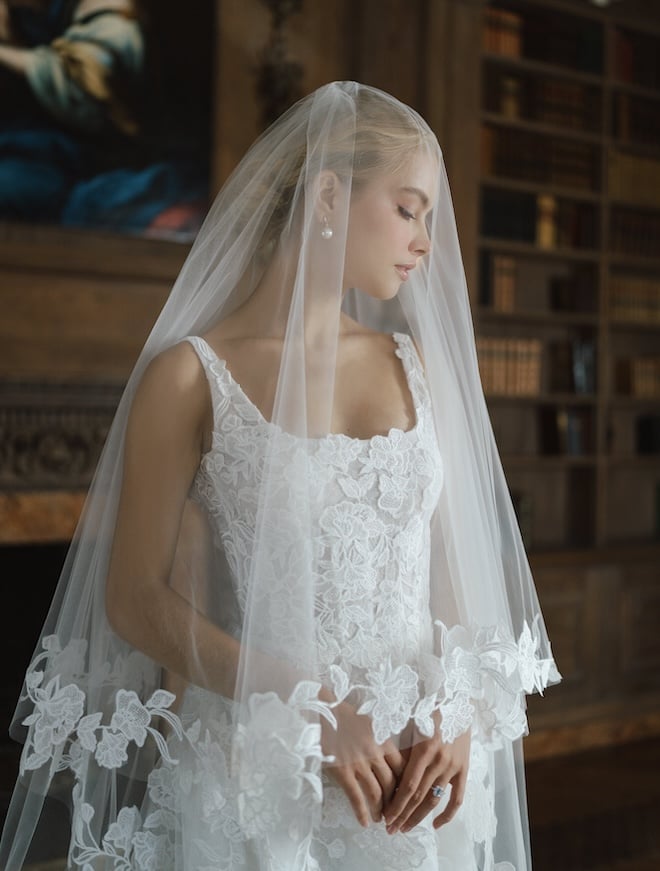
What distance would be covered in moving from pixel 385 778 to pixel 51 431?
9.39 ft

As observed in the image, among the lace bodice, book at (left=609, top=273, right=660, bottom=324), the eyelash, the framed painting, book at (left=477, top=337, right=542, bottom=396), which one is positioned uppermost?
the framed painting

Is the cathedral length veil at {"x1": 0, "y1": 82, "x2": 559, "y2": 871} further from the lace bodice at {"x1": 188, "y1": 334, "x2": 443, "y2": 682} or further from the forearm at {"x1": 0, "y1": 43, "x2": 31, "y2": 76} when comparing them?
the forearm at {"x1": 0, "y1": 43, "x2": 31, "y2": 76}

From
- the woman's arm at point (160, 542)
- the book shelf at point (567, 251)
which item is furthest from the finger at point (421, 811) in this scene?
the book shelf at point (567, 251)

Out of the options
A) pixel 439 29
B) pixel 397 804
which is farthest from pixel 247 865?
pixel 439 29

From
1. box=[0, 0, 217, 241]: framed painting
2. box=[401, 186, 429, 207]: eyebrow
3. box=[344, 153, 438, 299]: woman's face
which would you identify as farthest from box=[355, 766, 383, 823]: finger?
box=[0, 0, 217, 241]: framed painting

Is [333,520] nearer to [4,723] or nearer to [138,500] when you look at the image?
[138,500]

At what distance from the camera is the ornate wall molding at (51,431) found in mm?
3820

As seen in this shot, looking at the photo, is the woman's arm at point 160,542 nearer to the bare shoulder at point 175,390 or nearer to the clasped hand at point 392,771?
the bare shoulder at point 175,390

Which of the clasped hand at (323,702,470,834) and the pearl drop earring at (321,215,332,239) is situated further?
the pearl drop earring at (321,215,332,239)

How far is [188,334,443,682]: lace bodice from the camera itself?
4.54 ft

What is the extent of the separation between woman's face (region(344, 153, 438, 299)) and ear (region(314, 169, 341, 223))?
0.03 meters

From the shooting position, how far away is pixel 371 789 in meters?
1.29

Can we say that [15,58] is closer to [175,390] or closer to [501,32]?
[501,32]

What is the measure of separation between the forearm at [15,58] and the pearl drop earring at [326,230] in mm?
2838
